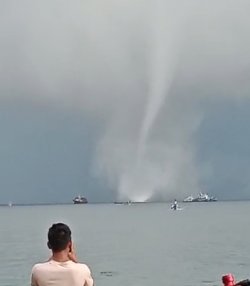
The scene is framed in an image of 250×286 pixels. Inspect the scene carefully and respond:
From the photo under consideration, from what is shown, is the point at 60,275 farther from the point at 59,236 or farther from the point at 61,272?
the point at 59,236

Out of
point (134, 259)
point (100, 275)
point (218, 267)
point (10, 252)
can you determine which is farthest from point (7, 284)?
point (10, 252)

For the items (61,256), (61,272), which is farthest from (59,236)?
(61,272)

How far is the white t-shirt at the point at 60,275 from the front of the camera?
24.1ft

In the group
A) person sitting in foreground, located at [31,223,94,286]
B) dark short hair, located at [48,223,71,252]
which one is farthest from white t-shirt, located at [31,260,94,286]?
dark short hair, located at [48,223,71,252]

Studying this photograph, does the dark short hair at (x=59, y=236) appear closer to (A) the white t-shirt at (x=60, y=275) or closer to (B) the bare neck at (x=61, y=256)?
(B) the bare neck at (x=61, y=256)

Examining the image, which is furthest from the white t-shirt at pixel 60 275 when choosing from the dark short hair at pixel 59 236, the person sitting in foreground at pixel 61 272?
the dark short hair at pixel 59 236

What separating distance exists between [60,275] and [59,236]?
425 mm

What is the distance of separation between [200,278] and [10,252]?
32144mm

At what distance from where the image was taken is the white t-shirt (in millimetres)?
7355

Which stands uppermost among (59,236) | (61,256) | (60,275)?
(59,236)

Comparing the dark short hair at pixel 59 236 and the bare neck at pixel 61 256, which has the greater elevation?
the dark short hair at pixel 59 236

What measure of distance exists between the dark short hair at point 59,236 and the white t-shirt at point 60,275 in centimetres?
21

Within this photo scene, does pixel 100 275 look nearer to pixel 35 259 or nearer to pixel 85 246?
pixel 35 259

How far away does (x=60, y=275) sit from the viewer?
7.38 meters
